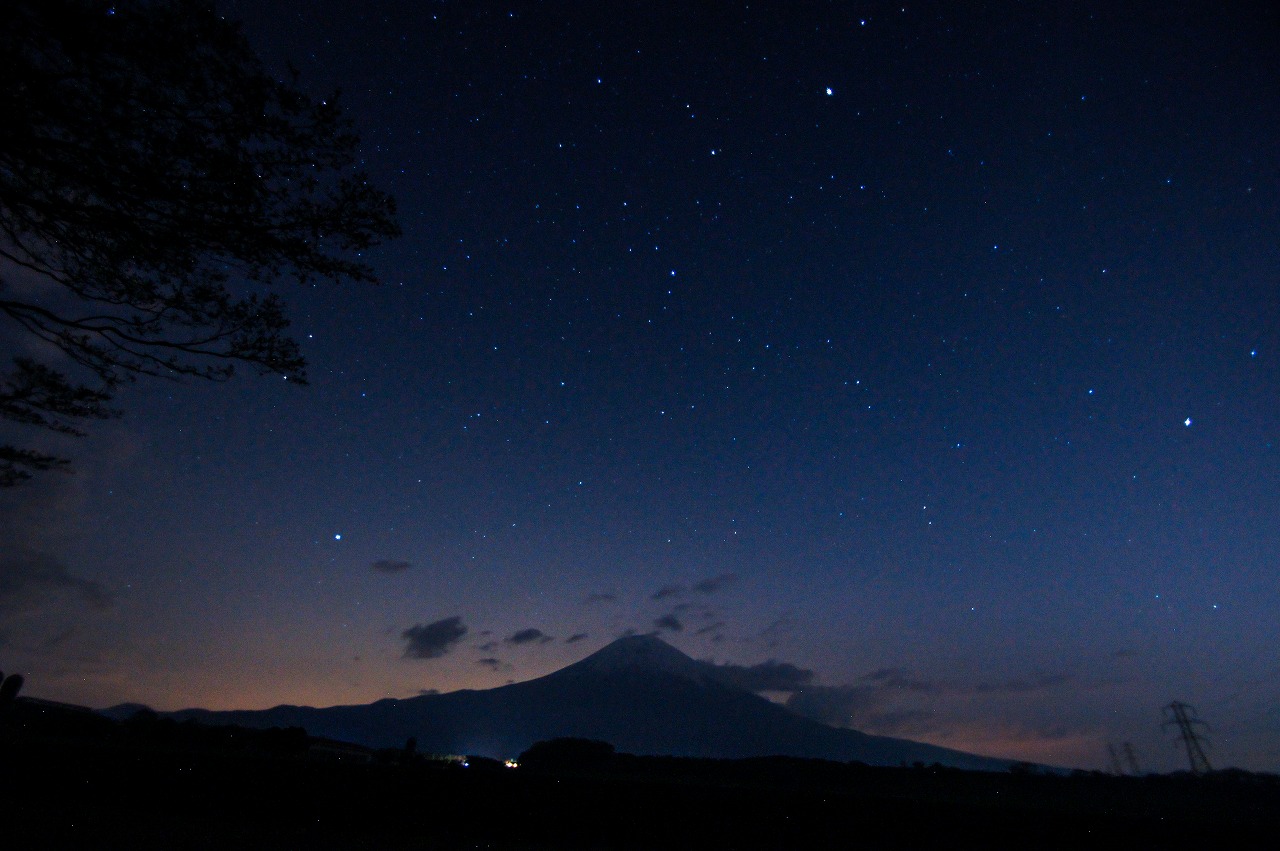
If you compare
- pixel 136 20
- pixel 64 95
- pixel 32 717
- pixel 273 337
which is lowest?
pixel 32 717

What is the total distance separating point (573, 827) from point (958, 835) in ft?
22.6

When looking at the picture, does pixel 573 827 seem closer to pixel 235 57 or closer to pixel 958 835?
pixel 958 835

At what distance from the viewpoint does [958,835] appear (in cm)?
1040

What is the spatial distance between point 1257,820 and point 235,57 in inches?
856

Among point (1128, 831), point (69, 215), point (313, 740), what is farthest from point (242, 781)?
point (1128, 831)

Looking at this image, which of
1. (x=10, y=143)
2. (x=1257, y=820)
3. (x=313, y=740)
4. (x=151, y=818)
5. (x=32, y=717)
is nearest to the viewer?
(x=10, y=143)

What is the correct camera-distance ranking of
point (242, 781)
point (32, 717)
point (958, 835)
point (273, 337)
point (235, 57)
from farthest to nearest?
point (32, 717) < point (958, 835) < point (242, 781) < point (273, 337) < point (235, 57)

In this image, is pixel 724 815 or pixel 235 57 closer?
pixel 235 57

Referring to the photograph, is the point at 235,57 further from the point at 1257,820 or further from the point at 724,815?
the point at 1257,820

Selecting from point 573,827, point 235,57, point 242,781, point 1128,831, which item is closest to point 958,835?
point 1128,831

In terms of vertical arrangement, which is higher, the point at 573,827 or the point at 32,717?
the point at 32,717

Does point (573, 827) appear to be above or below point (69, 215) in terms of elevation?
below

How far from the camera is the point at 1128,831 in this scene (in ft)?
35.9

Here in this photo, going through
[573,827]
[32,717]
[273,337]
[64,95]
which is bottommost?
[573,827]
